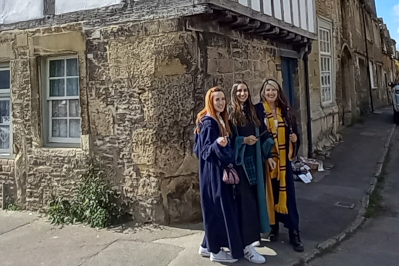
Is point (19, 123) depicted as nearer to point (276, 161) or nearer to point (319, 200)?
point (276, 161)

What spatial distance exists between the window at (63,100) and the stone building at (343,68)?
592cm

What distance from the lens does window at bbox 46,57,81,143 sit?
5922 mm

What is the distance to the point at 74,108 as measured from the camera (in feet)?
19.5

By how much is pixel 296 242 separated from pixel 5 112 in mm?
5118

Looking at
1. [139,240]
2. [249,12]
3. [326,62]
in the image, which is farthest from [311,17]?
[139,240]

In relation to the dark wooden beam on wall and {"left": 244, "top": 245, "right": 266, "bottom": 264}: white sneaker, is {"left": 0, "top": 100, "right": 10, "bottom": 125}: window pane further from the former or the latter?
{"left": 244, "top": 245, "right": 266, "bottom": 264}: white sneaker

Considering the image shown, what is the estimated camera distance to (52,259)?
14.2 feet

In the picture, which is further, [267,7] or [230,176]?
[267,7]

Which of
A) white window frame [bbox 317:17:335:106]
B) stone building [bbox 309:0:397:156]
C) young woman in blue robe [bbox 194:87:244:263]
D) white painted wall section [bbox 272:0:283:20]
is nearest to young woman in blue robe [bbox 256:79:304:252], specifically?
young woman in blue robe [bbox 194:87:244:263]

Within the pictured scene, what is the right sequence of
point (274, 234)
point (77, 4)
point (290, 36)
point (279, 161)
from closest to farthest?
point (279, 161), point (274, 234), point (77, 4), point (290, 36)

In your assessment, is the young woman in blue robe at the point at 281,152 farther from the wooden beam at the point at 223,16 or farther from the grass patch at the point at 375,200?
the grass patch at the point at 375,200

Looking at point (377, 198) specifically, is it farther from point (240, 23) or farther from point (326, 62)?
point (326, 62)

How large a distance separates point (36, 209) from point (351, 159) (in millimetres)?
7037

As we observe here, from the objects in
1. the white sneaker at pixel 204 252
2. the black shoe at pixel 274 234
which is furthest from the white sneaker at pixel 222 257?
the black shoe at pixel 274 234
